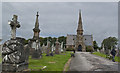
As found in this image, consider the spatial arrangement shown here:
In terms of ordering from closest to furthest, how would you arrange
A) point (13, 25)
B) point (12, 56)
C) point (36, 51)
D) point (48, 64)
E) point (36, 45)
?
point (12, 56) < point (13, 25) < point (48, 64) < point (36, 51) < point (36, 45)

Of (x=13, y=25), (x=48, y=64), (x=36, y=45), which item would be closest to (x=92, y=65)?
(x=48, y=64)

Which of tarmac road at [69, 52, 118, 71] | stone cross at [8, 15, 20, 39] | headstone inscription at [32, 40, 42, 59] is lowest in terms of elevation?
tarmac road at [69, 52, 118, 71]

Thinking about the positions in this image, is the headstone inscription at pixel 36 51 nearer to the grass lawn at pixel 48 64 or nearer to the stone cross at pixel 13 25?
the grass lawn at pixel 48 64

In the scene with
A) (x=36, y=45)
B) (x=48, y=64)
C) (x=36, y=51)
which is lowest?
(x=48, y=64)

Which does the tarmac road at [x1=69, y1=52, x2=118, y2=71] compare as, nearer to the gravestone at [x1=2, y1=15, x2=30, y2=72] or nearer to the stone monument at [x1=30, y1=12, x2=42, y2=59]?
the gravestone at [x1=2, y1=15, x2=30, y2=72]

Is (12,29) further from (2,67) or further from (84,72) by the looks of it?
(84,72)

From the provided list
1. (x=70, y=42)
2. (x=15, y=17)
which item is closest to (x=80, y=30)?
(x=70, y=42)

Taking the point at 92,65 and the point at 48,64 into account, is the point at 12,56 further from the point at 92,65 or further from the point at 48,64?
the point at 92,65

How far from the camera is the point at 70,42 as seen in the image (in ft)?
213

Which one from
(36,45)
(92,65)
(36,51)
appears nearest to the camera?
(92,65)

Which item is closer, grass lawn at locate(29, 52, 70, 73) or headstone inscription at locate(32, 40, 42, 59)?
grass lawn at locate(29, 52, 70, 73)

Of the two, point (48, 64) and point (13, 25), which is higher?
point (13, 25)

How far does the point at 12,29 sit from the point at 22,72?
10.8 ft

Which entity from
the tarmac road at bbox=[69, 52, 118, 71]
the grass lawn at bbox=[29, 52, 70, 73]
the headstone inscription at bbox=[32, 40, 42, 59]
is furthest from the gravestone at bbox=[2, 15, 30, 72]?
the headstone inscription at bbox=[32, 40, 42, 59]
